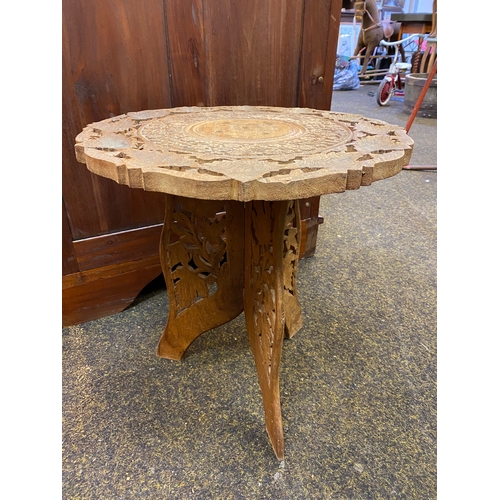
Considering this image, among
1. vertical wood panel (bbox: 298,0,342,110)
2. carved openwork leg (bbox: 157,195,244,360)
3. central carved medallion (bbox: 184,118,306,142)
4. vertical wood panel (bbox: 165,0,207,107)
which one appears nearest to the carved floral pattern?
carved openwork leg (bbox: 157,195,244,360)

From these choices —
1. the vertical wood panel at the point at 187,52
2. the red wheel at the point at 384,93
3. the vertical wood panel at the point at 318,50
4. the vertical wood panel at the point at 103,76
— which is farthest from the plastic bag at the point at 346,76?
the vertical wood panel at the point at 103,76

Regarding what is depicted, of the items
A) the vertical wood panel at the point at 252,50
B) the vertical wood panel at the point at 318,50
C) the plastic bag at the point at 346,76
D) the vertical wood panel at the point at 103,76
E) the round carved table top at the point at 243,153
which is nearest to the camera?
the round carved table top at the point at 243,153

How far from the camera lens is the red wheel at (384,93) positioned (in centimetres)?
492

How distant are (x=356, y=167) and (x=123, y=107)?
2.92 feet

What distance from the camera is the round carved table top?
0.68 meters

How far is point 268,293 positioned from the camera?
1.02 m

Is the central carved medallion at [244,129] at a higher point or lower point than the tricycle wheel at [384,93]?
higher

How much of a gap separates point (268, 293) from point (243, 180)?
1.42ft

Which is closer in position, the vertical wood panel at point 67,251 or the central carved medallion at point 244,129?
the central carved medallion at point 244,129

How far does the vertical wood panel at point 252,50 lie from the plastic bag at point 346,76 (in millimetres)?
5178

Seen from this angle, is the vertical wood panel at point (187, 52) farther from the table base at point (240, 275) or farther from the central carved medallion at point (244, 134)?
the table base at point (240, 275)

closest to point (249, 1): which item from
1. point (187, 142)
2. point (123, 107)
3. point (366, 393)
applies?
point (123, 107)

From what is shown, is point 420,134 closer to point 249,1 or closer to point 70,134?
point 249,1

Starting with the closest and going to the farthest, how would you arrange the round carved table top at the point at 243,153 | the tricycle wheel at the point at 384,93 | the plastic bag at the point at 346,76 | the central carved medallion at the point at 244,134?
the round carved table top at the point at 243,153 < the central carved medallion at the point at 244,134 < the tricycle wheel at the point at 384,93 < the plastic bag at the point at 346,76
